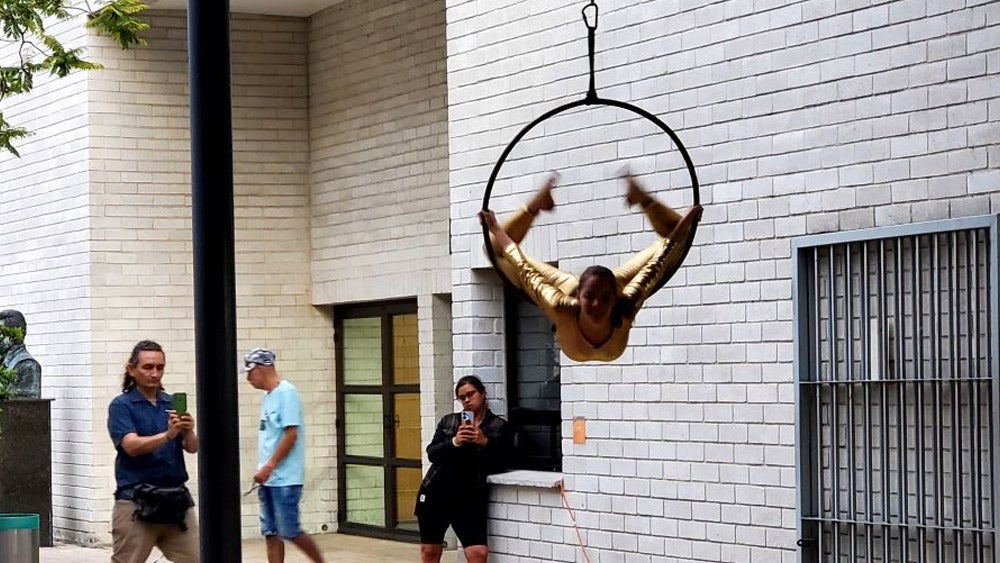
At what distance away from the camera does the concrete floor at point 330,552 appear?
15.0 meters

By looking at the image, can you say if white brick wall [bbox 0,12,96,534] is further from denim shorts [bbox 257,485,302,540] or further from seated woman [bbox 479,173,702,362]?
seated woman [bbox 479,173,702,362]

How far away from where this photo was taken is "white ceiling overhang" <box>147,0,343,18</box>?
54.4 ft

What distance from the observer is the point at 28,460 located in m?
16.8

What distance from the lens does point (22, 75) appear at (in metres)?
12.3

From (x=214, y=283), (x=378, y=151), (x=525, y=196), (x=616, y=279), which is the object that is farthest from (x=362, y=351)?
(x=214, y=283)

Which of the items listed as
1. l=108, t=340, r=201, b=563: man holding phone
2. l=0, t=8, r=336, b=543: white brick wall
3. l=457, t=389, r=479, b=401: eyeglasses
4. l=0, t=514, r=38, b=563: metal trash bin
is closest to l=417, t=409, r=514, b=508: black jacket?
l=457, t=389, r=479, b=401: eyeglasses

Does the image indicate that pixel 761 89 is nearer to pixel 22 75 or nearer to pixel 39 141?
pixel 22 75

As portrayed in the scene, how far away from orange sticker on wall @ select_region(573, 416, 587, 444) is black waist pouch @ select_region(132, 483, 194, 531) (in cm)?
263

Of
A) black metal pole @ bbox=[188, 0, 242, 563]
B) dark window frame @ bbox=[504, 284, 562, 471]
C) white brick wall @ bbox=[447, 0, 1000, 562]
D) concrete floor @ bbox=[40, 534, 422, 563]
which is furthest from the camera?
concrete floor @ bbox=[40, 534, 422, 563]

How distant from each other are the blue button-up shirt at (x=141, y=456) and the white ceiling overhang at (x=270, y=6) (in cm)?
710

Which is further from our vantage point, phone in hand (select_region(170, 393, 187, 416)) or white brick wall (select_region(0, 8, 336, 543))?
white brick wall (select_region(0, 8, 336, 543))

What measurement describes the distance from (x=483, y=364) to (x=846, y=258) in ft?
11.8

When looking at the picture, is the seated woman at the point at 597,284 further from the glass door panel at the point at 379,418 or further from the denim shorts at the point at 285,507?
the glass door panel at the point at 379,418

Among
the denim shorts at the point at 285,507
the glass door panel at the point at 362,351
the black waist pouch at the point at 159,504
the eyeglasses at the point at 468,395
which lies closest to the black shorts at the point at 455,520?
the eyeglasses at the point at 468,395
